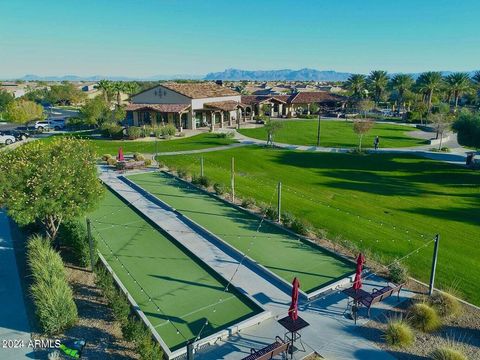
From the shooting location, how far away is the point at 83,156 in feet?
53.2

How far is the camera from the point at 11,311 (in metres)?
12.3

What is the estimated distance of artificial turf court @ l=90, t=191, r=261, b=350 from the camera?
1163 cm

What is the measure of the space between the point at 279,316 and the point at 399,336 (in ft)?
11.4

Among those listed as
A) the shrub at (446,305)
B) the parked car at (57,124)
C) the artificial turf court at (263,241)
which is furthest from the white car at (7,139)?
the shrub at (446,305)

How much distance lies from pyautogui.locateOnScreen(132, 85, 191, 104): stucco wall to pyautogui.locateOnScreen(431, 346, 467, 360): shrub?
51.0 meters

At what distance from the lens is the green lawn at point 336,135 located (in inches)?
1811

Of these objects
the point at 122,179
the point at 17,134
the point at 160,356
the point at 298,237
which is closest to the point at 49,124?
the point at 17,134

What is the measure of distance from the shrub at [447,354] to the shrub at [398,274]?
3.89m

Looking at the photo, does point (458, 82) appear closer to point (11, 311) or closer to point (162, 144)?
point (162, 144)

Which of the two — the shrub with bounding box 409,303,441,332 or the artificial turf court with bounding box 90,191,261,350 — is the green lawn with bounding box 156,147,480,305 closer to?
the shrub with bounding box 409,303,441,332

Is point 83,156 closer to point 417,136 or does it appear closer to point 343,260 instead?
point 343,260

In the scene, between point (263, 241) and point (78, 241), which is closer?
point (78, 241)

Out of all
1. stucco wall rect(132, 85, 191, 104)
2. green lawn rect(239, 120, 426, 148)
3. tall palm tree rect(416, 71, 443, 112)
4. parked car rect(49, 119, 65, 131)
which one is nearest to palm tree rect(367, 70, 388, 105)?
tall palm tree rect(416, 71, 443, 112)

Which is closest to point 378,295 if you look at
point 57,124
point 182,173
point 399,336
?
point 399,336
